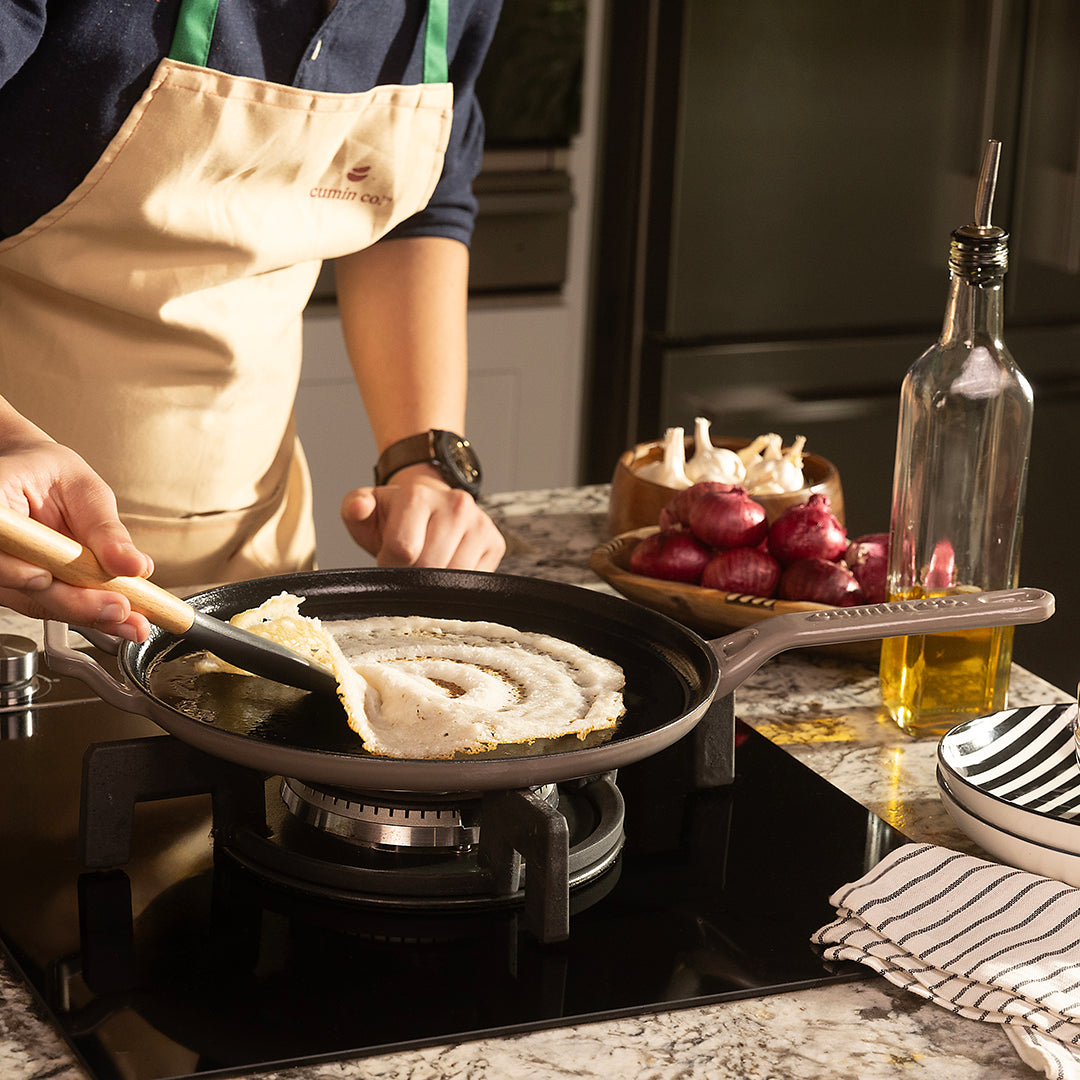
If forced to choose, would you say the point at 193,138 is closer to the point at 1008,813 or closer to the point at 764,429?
the point at 1008,813

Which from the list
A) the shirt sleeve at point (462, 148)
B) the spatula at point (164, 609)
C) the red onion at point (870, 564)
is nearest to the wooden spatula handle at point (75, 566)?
the spatula at point (164, 609)

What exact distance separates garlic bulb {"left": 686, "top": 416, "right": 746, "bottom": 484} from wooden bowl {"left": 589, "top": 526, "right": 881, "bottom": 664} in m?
0.19

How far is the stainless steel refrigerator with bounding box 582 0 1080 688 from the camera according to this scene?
299 centimetres

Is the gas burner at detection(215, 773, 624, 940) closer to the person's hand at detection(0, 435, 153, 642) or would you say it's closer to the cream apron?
the person's hand at detection(0, 435, 153, 642)

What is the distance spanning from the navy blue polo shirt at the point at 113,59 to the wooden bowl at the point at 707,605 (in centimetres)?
54

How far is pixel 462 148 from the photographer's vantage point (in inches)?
65.7

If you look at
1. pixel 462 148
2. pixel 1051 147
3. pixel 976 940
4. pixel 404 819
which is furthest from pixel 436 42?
pixel 1051 147

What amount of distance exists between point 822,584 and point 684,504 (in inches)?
6.8

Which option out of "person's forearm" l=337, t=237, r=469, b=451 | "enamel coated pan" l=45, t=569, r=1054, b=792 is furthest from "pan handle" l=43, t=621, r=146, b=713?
"person's forearm" l=337, t=237, r=469, b=451

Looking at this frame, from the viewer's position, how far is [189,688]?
39.0 inches

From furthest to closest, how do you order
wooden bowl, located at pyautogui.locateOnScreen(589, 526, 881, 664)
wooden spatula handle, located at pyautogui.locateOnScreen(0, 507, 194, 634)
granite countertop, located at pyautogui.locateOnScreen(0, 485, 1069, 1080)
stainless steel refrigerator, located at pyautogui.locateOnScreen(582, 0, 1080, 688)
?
1. stainless steel refrigerator, located at pyautogui.locateOnScreen(582, 0, 1080, 688)
2. wooden bowl, located at pyautogui.locateOnScreen(589, 526, 881, 664)
3. wooden spatula handle, located at pyautogui.locateOnScreen(0, 507, 194, 634)
4. granite countertop, located at pyautogui.locateOnScreen(0, 485, 1069, 1080)

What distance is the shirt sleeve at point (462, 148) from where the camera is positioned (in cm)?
158

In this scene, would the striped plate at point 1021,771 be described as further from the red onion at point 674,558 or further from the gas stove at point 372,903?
the red onion at point 674,558

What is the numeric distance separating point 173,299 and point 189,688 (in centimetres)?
56
